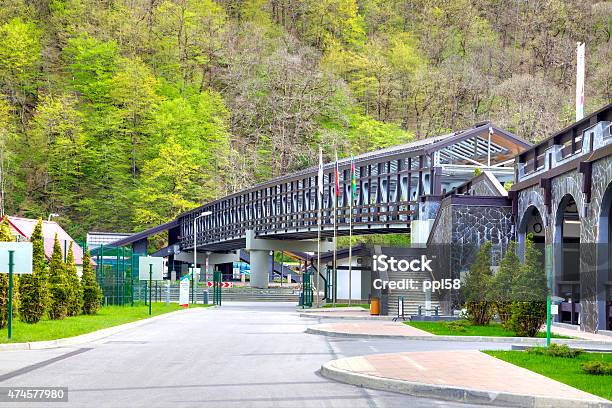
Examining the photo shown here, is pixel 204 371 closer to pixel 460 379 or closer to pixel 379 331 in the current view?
pixel 460 379

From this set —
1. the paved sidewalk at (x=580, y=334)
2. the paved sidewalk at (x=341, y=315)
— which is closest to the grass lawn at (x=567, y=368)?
the paved sidewalk at (x=580, y=334)

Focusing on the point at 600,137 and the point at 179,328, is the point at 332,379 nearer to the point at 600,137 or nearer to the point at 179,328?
the point at 600,137

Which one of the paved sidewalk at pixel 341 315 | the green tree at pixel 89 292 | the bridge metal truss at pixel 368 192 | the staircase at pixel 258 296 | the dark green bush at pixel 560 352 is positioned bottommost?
the staircase at pixel 258 296

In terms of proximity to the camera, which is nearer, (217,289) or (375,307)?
(375,307)

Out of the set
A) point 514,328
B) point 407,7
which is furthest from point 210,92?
point 514,328

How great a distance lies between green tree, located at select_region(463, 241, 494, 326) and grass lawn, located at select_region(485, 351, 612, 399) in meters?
10.9

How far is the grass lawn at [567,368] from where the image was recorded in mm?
14633

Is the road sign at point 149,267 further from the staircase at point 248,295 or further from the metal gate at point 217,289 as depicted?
the staircase at point 248,295

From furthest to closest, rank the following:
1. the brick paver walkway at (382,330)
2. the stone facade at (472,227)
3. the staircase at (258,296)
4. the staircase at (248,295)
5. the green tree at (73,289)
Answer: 1. the staircase at (258,296)
2. the staircase at (248,295)
3. the stone facade at (472,227)
4. the green tree at (73,289)
5. the brick paver walkway at (382,330)

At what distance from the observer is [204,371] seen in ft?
57.1

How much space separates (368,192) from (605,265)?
37260mm

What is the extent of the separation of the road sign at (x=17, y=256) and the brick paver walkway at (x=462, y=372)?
10.0 meters

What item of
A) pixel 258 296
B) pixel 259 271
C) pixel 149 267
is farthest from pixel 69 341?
pixel 259 271

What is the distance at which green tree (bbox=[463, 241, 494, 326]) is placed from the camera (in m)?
31.6
